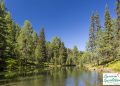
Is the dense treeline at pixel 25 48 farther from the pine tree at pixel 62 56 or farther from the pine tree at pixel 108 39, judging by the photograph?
the pine tree at pixel 108 39

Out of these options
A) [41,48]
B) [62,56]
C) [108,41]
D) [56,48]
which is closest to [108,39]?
[108,41]

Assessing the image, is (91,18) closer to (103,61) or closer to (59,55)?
(103,61)

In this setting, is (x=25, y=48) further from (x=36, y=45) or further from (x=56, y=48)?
(x=56, y=48)

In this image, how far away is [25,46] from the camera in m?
78.5

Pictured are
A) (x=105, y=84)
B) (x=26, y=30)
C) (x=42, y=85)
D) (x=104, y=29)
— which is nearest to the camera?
(x=105, y=84)

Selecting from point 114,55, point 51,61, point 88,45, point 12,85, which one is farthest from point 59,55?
point 12,85

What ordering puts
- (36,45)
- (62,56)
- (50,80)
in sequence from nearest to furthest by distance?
(50,80) → (36,45) → (62,56)

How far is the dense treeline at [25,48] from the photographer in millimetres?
52469

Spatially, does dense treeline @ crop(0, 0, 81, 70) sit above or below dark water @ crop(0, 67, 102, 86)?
above

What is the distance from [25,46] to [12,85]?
4952cm

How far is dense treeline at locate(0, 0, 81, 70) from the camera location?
52469 millimetres

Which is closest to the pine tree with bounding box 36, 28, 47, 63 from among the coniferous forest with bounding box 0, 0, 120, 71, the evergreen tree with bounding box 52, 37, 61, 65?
the coniferous forest with bounding box 0, 0, 120, 71

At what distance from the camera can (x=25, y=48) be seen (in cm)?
7819

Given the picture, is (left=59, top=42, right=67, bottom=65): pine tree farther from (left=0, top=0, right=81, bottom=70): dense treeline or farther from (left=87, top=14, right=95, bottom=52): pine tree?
(left=87, top=14, right=95, bottom=52): pine tree
